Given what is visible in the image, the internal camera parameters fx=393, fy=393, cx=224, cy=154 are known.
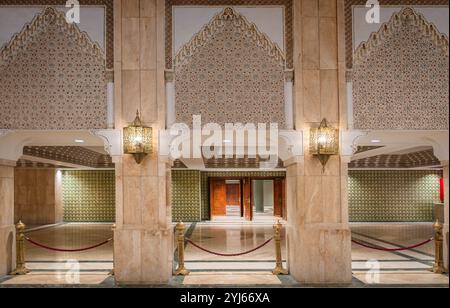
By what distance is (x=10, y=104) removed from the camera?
233 inches

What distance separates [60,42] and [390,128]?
204 inches

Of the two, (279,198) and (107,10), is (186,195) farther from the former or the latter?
(107,10)

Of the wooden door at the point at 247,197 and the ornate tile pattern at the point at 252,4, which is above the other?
the ornate tile pattern at the point at 252,4

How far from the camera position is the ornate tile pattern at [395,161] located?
1358cm

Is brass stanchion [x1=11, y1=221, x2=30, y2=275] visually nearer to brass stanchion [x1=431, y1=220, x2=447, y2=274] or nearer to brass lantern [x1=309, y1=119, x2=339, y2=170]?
brass lantern [x1=309, y1=119, x2=339, y2=170]

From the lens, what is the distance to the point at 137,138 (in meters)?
5.69

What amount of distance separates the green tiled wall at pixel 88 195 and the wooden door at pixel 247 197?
5438 mm

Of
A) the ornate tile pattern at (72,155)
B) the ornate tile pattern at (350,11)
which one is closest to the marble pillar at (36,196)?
the ornate tile pattern at (72,155)

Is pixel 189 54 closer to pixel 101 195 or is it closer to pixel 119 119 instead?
pixel 119 119

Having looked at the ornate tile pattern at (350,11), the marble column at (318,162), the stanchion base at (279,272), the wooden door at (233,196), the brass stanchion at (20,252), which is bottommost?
the wooden door at (233,196)

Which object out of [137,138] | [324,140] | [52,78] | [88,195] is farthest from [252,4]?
[88,195]

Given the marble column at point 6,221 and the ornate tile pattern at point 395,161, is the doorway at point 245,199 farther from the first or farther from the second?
the marble column at point 6,221

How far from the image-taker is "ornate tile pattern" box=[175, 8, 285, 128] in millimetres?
6012

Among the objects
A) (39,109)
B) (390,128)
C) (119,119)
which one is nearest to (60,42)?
(39,109)
